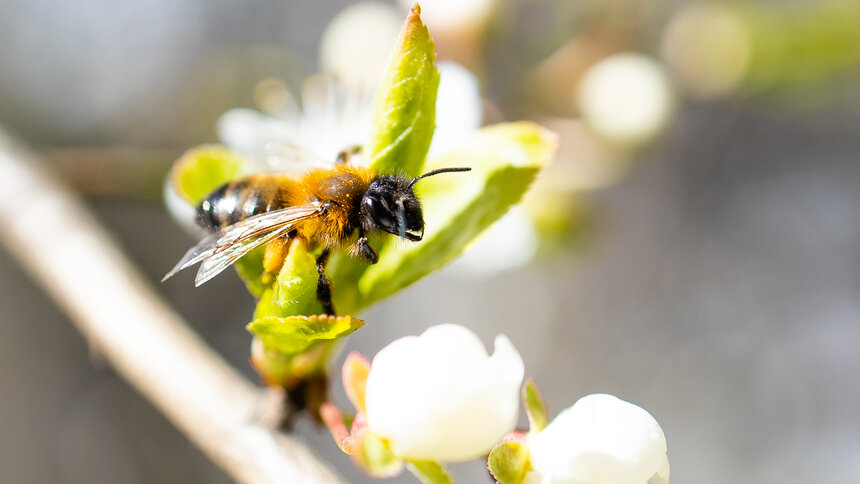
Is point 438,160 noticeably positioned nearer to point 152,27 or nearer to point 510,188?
point 510,188

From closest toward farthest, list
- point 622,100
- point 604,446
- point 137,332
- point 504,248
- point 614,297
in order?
point 604,446
point 137,332
point 504,248
point 622,100
point 614,297

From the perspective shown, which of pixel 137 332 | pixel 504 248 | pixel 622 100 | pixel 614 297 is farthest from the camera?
pixel 614 297

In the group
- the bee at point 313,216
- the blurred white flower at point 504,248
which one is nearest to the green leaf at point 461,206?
the bee at point 313,216

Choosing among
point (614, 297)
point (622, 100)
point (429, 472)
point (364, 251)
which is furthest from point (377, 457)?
point (614, 297)

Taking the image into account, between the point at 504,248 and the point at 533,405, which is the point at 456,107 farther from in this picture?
the point at 533,405

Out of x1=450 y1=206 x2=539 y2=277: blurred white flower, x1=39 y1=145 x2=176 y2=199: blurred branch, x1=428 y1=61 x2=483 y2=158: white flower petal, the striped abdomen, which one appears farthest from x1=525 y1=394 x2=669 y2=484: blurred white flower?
x1=39 y1=145 x2=176 y2=199: blurred branch

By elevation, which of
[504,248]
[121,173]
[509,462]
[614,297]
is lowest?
[614,297]

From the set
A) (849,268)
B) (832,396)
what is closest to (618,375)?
(832,396)
